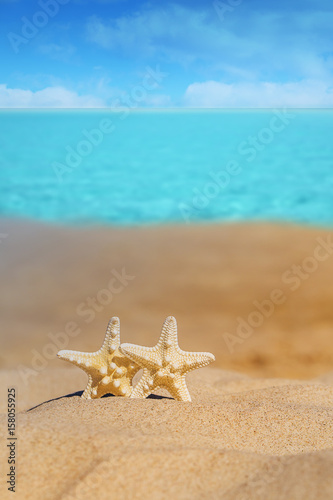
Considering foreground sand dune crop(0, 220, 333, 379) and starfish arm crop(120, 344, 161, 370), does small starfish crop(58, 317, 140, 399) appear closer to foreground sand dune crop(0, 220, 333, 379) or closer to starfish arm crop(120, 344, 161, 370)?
starfish arm crop(120, 344, 161, 370)

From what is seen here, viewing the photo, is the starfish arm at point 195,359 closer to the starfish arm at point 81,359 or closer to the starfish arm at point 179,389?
the starfish arm at point 179,389

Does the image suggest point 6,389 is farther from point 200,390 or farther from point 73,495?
point 73,495

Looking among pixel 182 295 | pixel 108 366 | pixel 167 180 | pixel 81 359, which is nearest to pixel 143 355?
pixel 108 366

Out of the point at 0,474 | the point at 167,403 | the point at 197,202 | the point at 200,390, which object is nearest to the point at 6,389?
the point at 200,390

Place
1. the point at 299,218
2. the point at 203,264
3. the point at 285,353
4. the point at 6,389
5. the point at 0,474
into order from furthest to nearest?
the point at 299,218 < the point at 203,264 < the point at 285,353 < the point at 6,389 < the point at 0,474

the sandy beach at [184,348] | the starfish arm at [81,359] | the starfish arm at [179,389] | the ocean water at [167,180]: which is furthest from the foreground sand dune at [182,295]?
the ocean water at [167,180]

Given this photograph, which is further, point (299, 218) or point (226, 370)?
point (299, 218)

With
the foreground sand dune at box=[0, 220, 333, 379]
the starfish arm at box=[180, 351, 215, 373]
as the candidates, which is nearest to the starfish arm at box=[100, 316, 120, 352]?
the starfish arm at box=[180, 351, 215, 373]
